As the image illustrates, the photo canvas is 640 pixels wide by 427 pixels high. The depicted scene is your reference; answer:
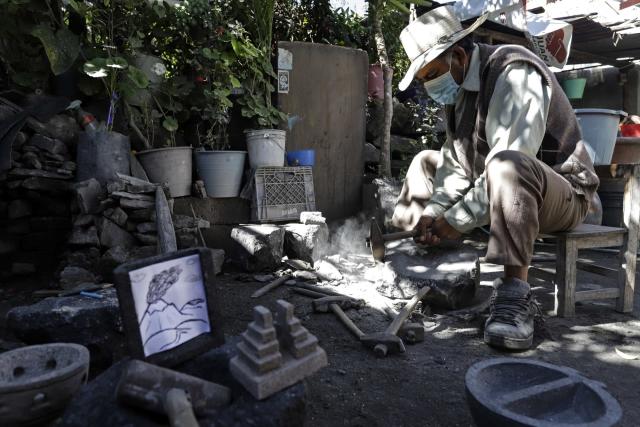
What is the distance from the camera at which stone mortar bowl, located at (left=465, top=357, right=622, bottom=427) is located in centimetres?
138

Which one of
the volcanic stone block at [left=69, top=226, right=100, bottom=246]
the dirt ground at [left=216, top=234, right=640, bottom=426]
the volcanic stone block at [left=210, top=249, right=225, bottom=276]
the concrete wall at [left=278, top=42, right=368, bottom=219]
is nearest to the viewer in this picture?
the dirt ground at [left=216, top=234, right=640, bottom=426]

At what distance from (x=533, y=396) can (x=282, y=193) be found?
3507mm

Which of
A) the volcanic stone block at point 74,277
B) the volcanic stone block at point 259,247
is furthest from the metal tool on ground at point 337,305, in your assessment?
the volcanic stone block at point 74,277

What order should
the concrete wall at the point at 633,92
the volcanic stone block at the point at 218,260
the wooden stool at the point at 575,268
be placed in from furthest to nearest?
the concrete wall at the point at 633,92, the volcanic stone block at the point at 218,260, the wooden stool at the point at 575,268

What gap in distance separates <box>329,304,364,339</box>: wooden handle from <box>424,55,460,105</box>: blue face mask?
167cm

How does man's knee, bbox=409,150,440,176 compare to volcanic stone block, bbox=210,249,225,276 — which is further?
volcanic stone block, bbox=210,249,225,276

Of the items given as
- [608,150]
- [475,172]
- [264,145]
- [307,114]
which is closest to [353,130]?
[307,114]

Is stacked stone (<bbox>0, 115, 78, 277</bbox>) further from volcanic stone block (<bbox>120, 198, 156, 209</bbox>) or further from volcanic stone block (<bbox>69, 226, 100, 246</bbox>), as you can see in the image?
volcanic stone block (<bbox>120, 198, 156, 209</bbox>)

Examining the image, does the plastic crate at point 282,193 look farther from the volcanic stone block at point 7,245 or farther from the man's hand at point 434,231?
the volcanic stone block at point 7,245

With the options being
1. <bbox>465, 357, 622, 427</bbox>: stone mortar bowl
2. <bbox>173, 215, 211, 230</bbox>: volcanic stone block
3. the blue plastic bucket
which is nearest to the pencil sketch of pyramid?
<bbox>465, 357, 622, 427</bbox>: stone mortar bowl

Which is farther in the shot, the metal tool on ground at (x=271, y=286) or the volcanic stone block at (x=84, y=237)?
the volcanic stone block at (x=84, y=237)

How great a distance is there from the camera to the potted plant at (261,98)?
4.68 metres

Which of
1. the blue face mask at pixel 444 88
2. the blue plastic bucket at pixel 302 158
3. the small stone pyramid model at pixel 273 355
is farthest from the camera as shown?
the blue plastic bucket at pixel 302 158

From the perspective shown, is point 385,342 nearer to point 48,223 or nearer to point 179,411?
point 179,411
